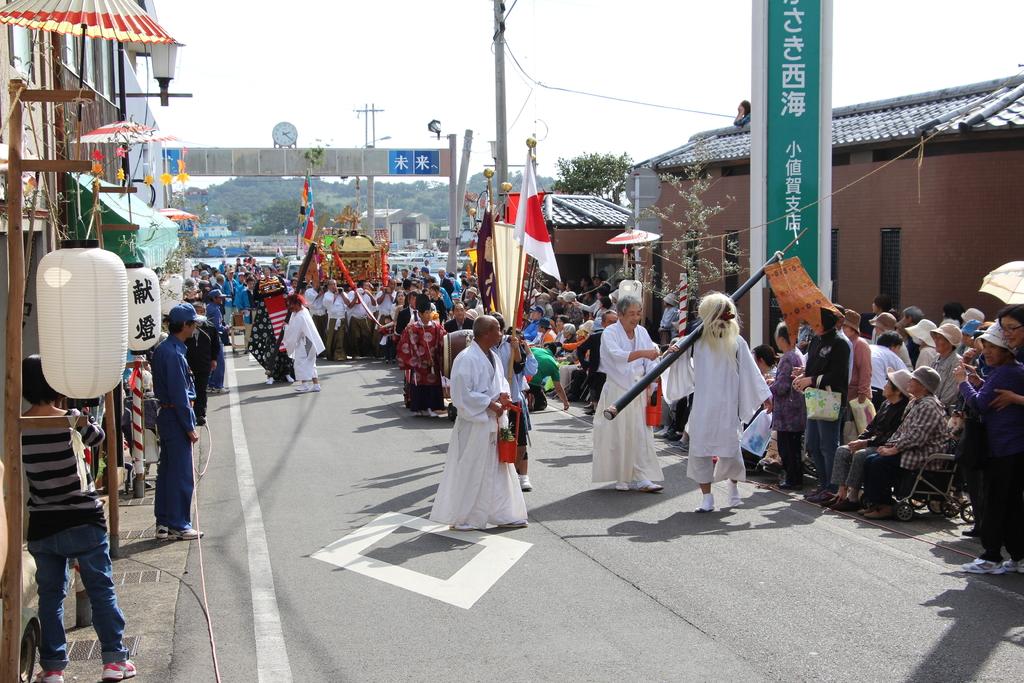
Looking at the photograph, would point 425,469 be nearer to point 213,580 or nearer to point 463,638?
point 213,580

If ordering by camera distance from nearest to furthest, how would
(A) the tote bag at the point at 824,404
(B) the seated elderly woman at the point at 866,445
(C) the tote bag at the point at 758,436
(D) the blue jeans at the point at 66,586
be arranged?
(D) the blue jeans at the point at 66,586
(B) the seated elderly woman at the point at 866,445
(A) the tote bag at the point at 824,404
(C) the tote bag at the point at 758,436

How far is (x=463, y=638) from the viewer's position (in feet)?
21.9

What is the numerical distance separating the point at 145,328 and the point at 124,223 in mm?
2228

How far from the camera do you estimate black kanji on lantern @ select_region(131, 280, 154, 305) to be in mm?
10047

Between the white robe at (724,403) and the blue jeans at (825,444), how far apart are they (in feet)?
2.44

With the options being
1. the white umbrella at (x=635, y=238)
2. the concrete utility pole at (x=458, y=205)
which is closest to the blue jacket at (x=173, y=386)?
the white umbrella at (x=635, y=238)

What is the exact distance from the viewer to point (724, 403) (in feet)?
33.8

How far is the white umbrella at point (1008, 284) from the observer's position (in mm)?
9391

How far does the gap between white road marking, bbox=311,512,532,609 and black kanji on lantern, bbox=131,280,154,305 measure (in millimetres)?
3044

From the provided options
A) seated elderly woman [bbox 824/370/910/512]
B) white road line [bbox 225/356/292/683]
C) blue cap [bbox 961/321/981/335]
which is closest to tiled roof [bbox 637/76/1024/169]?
blue cap [bbox 961/321/981/335]

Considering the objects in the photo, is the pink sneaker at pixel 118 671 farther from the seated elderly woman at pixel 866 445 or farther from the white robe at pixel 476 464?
the seated elderly woman at pixel 866 445

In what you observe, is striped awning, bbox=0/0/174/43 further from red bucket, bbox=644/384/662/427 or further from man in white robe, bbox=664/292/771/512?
red bucket, bbox=644/384/662/427

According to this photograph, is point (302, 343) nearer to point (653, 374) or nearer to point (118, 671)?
point (653, 374)

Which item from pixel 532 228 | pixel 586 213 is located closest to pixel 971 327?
pixel 532 228
